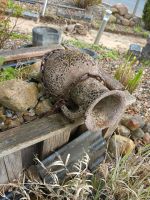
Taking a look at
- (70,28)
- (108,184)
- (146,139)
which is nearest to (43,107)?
(108,184)

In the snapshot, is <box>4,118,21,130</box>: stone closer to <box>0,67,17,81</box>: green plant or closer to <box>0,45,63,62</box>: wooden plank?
<box>0,67,17,81</box>: green plant

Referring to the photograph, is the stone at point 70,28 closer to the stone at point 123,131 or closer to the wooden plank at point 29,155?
the stone at point 123,131

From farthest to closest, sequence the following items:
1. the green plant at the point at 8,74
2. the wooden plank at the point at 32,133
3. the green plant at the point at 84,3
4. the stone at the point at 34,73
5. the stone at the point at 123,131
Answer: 1. the green plant at the point at 84,3
2. the stone at the point at 123,131
3. the green plant at the point at 8,74
4. the stone at the point at 34,73
5. the wooden plank at the point at 32,133

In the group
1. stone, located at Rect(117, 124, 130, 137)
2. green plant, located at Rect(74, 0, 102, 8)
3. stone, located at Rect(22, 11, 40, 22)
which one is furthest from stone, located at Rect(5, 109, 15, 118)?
green plant, located at Rect(74, 0, 102, 8)

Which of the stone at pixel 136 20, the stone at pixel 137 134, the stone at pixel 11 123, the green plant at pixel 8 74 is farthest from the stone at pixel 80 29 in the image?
the stone at pixel 11 123

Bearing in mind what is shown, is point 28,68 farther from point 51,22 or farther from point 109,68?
point 51,22

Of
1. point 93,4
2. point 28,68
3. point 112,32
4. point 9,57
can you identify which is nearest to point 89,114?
point 28,68

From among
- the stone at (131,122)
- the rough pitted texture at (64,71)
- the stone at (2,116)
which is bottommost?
the stone at (131,122)
